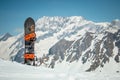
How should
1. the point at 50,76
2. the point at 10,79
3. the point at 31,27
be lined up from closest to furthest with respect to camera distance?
the point at 10,79, the point at 50,76, the point at 31,27

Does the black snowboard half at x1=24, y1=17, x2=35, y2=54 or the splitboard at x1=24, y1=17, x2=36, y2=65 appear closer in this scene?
the splitboard at x1=24, y1=17, x2=36, y2=65

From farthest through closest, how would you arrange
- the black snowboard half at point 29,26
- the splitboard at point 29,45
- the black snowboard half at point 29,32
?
the black snowboard half at point 29,26, the black snowboard half at point 29,32, the splitboard at point 29,45

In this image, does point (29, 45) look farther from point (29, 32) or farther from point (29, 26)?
point (29, 26)

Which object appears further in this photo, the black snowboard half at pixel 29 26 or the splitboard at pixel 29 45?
the black snowboard half at pixel 29 26

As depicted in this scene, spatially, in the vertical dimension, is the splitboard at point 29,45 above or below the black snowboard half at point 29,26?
below

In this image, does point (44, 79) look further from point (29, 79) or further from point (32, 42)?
point (32, 42)

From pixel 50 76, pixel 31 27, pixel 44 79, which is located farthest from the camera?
pixel 31 27

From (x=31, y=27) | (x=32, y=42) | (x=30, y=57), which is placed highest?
(x=31, y=27)

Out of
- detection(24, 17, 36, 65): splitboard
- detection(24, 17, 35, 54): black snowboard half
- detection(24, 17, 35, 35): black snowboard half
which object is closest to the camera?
detection(24, 17, 36, 65): splitboard

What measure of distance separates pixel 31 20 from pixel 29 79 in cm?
2750

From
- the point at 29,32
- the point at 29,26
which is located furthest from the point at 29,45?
the point at 29,26

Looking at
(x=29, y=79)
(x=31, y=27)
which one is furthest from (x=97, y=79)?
(x=31, y=27)

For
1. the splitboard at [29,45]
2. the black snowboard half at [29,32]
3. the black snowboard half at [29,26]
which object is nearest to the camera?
the splitboard at [29,45]

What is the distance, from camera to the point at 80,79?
10.9 metres
